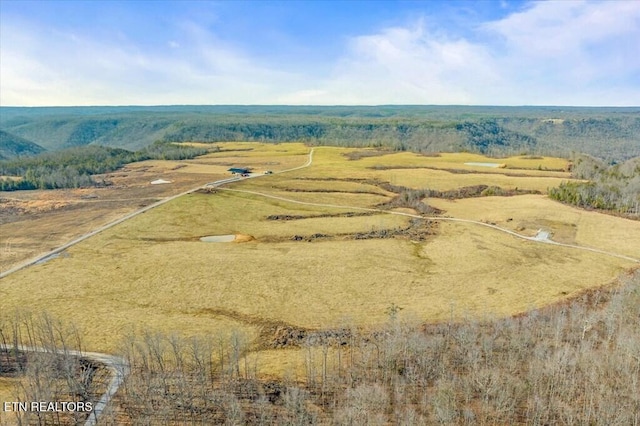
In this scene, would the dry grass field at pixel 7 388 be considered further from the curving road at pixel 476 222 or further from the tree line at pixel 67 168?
the tree line at pixel 67 168

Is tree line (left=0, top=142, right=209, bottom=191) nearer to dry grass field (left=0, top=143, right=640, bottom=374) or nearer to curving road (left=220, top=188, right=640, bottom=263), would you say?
dry grass field (left=0, top=143, right=640, bottom=374)

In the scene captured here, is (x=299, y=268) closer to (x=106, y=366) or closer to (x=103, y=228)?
(x=106, y=366)

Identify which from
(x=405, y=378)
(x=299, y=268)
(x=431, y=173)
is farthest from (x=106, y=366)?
(x=431, y=173)

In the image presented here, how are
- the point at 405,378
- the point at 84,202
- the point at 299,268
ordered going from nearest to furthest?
the point at 405,378, the point at 299,268, the point at 84,202

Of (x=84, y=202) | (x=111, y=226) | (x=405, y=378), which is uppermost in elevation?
(x=84, y=202)

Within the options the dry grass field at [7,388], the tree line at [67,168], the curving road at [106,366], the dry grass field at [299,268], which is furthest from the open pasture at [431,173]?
the dry grass field at [7,388]

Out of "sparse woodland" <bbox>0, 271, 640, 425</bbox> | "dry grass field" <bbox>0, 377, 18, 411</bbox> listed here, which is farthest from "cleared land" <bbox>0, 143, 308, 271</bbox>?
"sparse woodland" <bbox>0, 271, 640, 425</bbox>

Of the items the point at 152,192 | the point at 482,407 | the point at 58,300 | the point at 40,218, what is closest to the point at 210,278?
the point at 58,300
